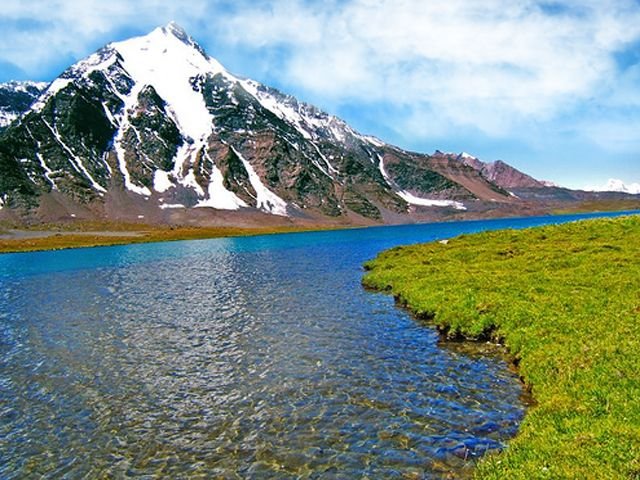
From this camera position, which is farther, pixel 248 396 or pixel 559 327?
pixel 559 327

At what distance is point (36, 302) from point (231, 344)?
32223mm

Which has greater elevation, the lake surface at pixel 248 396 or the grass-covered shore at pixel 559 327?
the grass-covered shore at pixel 559 327

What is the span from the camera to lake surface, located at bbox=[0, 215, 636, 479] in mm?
15242

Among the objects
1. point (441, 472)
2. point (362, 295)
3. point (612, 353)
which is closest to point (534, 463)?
point (441, 472)

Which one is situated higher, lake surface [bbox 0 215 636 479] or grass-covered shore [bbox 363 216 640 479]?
grass-covered shore [bbox 363 216 640 479]

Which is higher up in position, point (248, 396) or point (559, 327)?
point (559, 327)

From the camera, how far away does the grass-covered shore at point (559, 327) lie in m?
12.6

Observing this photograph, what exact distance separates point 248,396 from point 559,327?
15400mm

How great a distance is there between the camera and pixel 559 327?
23.3 m

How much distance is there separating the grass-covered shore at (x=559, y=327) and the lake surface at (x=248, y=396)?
163cm

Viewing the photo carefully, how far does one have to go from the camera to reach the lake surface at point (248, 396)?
15242mm

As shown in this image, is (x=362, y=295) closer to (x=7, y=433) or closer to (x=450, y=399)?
(x=450, y=399)

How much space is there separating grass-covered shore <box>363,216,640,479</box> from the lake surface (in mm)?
1626

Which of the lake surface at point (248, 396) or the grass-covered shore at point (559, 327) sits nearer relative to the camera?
the grass-covered shore at point (559, 327)
